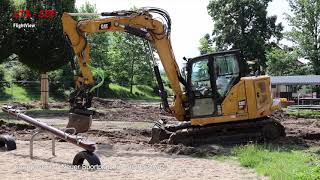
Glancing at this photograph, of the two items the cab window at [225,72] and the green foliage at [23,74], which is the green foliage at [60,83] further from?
the cab window at [225,72]

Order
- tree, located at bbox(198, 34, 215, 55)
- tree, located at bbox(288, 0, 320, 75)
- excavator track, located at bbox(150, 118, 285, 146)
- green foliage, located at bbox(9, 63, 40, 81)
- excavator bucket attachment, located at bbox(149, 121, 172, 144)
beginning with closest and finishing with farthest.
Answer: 1. excavator track, located at bbox(150, 118, 285, 146)
2. excavator bucket attachment, located at bbox(149, 121, 172, 144)
3. green foliage, located at bbox(9, 63, 40, 81)
4. tree, located at bbox(288, 0, 320, 75)
5. tree, located at bbox(198, 34, 215, 55)

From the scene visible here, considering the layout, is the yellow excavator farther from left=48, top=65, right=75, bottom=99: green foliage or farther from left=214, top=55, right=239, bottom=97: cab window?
left=48, top=65, right=75, bottom=99: green foliage

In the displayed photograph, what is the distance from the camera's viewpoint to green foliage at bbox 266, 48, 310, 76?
172 feet

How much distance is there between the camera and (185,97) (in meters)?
14.2

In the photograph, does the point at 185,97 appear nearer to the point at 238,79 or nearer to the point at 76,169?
the point at 238,79

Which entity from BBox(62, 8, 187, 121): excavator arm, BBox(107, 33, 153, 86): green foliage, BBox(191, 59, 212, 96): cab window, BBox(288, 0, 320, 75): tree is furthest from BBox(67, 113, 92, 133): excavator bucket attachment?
BBox(288, 0, 320, 75): tree

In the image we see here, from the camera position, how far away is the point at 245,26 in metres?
61.0

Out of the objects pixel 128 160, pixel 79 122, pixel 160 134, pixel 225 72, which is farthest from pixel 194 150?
pixel 79 122

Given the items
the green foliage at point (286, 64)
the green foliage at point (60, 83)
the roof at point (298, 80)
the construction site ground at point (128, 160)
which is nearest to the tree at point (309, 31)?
the green foliage at point (286, 64)

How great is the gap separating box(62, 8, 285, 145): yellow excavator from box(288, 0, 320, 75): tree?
3840 centimetres

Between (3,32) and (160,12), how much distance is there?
1560 centimetres

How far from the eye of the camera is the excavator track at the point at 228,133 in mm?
13594

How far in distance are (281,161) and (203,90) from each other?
3.84 m

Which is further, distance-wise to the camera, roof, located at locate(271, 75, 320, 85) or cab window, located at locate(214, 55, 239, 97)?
roof, located at locate(271, 75, 320, 85)
